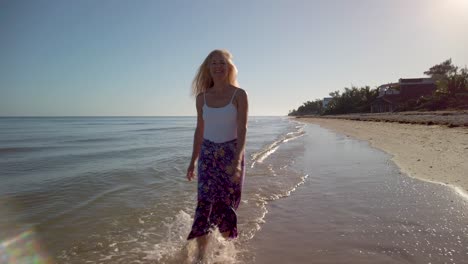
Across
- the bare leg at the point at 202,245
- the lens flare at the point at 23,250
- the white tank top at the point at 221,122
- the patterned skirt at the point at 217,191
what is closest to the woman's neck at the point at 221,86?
the white tank top at the point at 221,122

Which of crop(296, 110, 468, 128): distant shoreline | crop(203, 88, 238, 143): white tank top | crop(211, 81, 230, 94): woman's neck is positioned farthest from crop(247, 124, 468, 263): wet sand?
crop(296, 110, 468, 128): distant shoreline

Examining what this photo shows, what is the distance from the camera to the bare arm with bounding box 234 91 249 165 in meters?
2.92

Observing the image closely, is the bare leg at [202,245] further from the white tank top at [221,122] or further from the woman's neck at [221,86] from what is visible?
the woman's neck at [221,86]

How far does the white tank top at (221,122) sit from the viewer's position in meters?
2.95

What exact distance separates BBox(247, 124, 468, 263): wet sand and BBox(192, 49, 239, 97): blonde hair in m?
1.73

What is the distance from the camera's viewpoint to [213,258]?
3.04 metres

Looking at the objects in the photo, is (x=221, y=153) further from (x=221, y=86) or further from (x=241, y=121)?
(x=221, y=86)

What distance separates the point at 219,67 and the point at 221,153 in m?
0.83

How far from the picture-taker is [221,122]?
298cm

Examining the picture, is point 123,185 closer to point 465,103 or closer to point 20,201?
point 20,201

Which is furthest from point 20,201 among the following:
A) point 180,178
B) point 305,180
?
point 305,180

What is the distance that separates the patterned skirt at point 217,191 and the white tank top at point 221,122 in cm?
6

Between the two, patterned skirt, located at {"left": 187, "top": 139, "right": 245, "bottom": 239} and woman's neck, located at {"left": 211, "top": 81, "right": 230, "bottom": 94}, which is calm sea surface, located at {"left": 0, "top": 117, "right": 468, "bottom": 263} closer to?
patterned skirt, located at {"left": 187, "top": 139, "right": 245, "bottom": 239}

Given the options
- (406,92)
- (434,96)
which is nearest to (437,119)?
(434,96)
